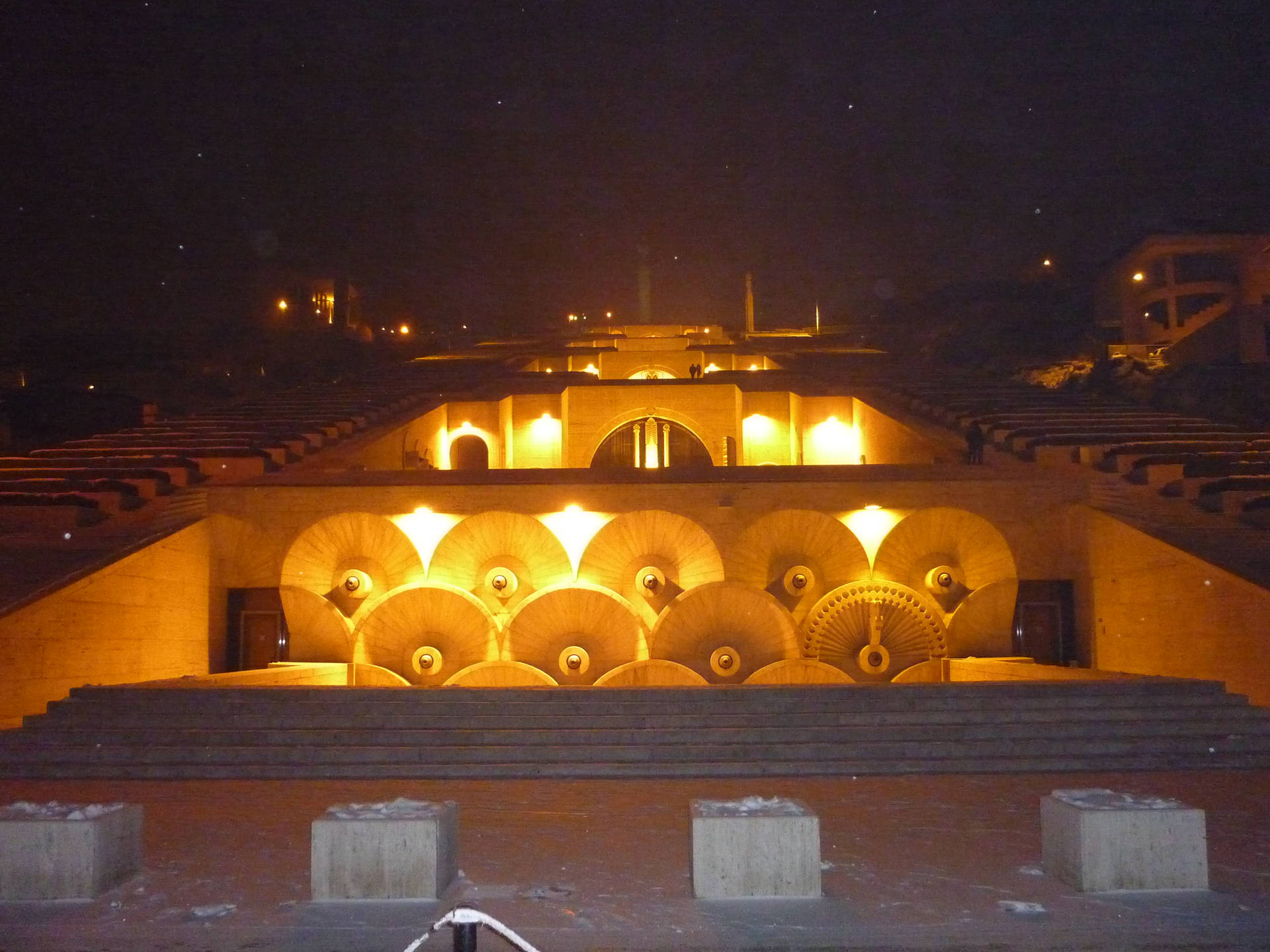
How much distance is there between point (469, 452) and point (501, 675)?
11652mm

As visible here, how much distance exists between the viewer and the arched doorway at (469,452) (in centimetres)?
2344

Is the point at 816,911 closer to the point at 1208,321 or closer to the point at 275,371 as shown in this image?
the point at 1208,321

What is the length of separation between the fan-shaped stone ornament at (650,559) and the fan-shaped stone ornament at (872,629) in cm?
155

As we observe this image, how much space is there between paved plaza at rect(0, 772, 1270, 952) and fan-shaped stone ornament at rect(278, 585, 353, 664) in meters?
5.68

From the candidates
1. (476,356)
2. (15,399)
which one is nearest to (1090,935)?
(476,356)

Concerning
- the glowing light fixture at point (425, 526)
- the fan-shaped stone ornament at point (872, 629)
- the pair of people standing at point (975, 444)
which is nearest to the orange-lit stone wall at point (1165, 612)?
the fan-shaped stone ornament at point (872, 629)

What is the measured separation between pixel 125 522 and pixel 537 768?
847 cm

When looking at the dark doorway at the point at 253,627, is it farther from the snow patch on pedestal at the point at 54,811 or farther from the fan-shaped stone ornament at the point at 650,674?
the snow patch on pedestal at the point at 54,811

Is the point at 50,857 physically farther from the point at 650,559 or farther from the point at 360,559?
the point at 650,559

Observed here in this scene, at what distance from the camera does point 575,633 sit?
42.8 ft

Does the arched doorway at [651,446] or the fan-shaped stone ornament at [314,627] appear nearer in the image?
the fan-shaped stone ornament at [314,627]

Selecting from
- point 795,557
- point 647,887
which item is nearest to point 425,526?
point 795,557

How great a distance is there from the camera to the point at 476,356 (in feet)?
110

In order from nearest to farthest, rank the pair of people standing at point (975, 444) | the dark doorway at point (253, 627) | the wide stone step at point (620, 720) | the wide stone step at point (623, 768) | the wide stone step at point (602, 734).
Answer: the wide stone step at point (623, 768) < the wide stone step at point (602, 734) < the wide stone step at point (620, 720) < the dark doorway at point (253, 627) < the pair of people standing at point (975, 444)
